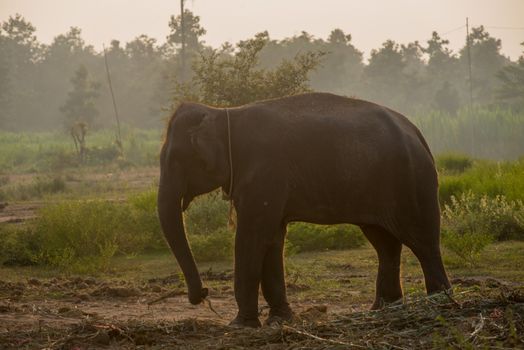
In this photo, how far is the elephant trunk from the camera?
7.58m

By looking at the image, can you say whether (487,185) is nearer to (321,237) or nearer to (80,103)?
(321,237)

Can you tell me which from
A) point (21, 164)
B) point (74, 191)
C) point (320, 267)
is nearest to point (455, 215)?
point (320, 267)

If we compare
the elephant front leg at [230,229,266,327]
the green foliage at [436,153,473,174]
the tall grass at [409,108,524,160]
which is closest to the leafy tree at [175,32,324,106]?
the green foliage at [436,153,473,174]

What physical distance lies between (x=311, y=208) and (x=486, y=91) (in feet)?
211

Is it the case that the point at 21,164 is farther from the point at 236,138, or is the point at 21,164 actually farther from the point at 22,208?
the point at 236,138

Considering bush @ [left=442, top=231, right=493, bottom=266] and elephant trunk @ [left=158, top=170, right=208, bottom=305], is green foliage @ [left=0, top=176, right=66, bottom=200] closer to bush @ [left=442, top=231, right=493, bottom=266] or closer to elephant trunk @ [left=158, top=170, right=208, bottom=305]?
bush @ [left=442, top=231, right=493, bottom=266]

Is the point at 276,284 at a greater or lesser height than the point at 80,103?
lesser

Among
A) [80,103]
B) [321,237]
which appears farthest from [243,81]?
[80,103]

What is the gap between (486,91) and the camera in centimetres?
6981

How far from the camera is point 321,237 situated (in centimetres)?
1378

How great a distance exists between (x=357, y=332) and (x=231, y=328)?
53.9 inches

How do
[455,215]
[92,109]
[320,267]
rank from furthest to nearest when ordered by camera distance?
[92,109] → [455,215] → [320,267]

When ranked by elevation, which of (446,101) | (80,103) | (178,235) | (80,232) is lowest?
(80,232)

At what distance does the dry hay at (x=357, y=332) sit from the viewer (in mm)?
5543
